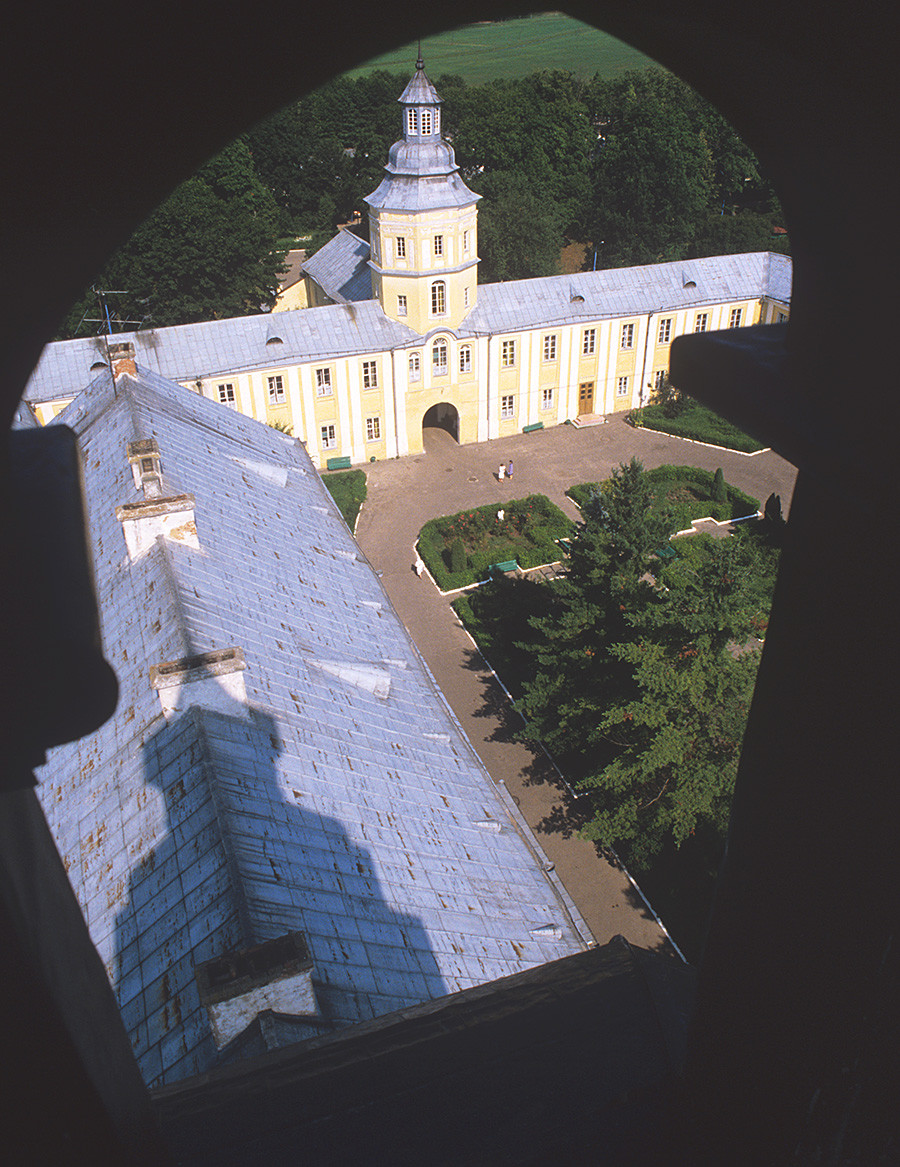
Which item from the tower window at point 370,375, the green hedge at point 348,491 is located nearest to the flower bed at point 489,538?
the green hedge at point 348,491

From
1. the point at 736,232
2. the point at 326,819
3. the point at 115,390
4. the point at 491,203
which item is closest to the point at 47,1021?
the point at 326,819

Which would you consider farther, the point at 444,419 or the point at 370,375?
the point at 444,419

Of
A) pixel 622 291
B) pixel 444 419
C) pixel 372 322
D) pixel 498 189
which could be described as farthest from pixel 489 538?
pixel 498 189

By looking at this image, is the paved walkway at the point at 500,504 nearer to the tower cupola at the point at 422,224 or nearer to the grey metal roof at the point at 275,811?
the grey metal roof at the point at 275,811

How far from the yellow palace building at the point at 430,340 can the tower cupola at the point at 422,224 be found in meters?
0.06

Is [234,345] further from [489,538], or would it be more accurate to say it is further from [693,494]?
[693,494]

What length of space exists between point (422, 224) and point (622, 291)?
36.4 feet

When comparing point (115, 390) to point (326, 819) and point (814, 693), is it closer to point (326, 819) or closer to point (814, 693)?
point (326, 819)

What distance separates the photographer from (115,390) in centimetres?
2353

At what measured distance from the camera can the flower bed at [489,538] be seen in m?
32.2

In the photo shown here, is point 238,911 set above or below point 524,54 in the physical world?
below

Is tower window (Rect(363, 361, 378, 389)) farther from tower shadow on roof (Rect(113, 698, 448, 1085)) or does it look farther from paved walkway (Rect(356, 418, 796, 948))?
tower shadow on roof (Rect(113, 698, 448, 1085))

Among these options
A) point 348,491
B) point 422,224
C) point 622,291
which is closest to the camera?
point 348,491

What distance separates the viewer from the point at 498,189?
191ft
